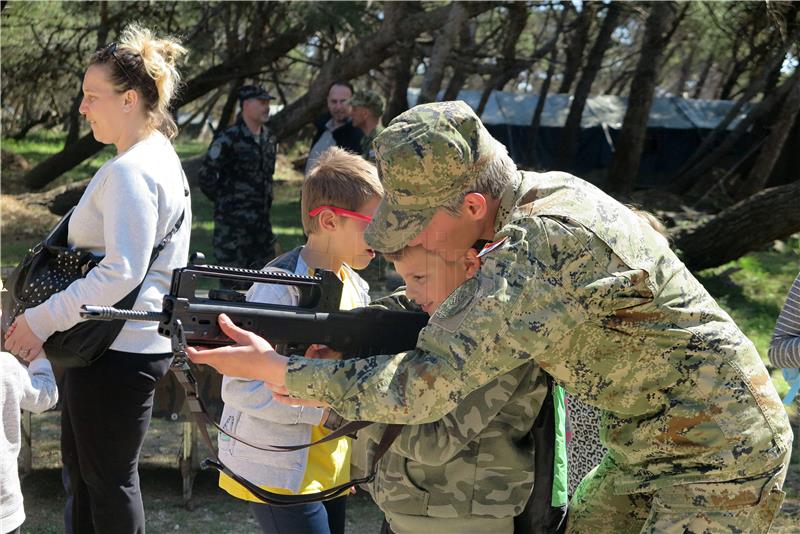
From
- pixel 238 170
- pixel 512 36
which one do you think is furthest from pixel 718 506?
pixel 512 36

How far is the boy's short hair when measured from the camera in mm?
2924

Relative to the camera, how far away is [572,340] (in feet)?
6.38

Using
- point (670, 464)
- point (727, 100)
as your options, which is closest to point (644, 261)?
point (670, 464)

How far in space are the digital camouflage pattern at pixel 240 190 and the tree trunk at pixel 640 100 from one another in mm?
8279

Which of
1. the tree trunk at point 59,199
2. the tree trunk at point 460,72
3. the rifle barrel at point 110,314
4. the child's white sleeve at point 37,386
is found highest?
the tree trunk at point 460,72

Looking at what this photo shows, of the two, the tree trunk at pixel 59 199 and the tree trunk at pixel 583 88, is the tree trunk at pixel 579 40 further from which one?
the tree trunk at pixel 59 199

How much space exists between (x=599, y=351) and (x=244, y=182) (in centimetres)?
602

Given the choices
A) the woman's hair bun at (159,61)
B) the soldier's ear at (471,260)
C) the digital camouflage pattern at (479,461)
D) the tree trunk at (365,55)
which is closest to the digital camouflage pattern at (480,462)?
the digital camouflage pattern at (479,461)

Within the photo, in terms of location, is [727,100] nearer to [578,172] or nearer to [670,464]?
[578,172]

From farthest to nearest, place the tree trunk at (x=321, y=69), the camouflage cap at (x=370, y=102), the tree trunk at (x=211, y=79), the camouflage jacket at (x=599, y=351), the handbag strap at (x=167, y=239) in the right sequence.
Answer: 1. the tree trunk at (x=211, y=79)
2. the tree trunk at (x=321, y=69)
3. the camouflage cap at (x=370, y=102)
4. the handbag strap at (x=167, y=239)
5. the camouflage jacket at (x=599, y=351)

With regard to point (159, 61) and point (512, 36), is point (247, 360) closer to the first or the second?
point (159, 61)

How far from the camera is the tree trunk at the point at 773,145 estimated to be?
1356 centimetres

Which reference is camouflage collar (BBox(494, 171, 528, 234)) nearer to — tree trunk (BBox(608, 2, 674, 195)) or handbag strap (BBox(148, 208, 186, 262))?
handbag strap (BBox(148, 208, 186, 262))

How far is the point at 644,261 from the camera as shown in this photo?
1928mm
